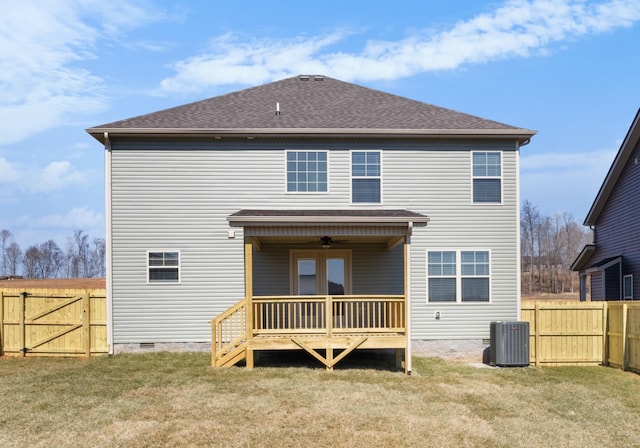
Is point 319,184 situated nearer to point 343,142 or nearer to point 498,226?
point 343,142

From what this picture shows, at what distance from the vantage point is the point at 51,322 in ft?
45.3

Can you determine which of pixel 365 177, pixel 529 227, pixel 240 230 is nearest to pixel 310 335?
pixel 240 230

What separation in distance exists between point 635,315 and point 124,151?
491 inches

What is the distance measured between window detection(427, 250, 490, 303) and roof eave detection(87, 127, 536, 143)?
115 inches

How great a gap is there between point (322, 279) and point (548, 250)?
59.4 metres

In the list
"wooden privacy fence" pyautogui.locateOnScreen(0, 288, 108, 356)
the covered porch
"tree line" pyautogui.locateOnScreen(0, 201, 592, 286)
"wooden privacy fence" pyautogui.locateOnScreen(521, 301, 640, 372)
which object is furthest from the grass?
"tree line" pyautogui.locateOnScreen(0, 201, 592, 286)

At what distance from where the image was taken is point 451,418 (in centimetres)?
838

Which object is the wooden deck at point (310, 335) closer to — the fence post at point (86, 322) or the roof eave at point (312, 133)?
the fence post at point (86, 322)

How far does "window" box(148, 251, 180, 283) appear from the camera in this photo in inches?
542

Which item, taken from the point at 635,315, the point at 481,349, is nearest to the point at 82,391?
the point at 481,349

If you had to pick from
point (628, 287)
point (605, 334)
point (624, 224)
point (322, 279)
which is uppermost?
point (624, 224)

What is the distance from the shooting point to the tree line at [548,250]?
63750 millimetres

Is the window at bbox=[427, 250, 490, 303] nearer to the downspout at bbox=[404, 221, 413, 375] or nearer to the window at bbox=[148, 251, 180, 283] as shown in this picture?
the downspout at bbox=[404, 221, 413, 375]

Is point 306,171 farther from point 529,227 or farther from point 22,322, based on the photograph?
point 529,227
